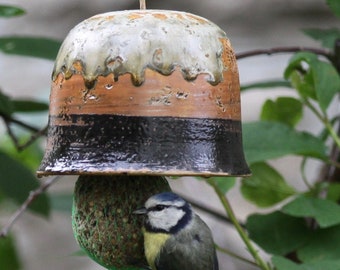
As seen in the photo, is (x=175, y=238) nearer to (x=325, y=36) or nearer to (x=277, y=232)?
(x=277, y=232)

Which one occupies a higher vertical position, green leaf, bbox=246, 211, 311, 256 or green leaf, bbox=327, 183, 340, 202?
green leaf, bbox=327, 183, 340, 202

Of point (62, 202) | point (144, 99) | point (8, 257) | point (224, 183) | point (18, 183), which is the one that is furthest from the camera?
point (8, 257)

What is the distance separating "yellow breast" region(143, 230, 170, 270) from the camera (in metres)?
1.91

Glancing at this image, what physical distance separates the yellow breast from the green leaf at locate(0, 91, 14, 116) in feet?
3.02

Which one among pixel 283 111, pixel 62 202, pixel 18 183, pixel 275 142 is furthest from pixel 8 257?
pixel 275 142

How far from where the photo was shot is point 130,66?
1.74m

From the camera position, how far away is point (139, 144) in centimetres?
174

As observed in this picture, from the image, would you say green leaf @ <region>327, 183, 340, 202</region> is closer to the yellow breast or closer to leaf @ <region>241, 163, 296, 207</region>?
leaf @ <region>241, 163, 296, 207</region>

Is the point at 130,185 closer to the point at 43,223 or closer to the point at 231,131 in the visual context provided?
the point at 231,131

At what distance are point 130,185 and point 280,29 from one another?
352 cm

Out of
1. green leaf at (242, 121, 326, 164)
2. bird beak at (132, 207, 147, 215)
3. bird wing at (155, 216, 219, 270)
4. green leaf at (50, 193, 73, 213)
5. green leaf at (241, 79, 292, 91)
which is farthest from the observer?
green leaf at (50, 193, 73, 213)

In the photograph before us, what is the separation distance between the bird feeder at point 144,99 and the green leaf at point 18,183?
3.16ft

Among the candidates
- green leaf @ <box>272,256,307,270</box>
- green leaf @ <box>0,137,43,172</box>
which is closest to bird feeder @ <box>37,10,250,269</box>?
green leaf @ <box>272,256,307,270</box>

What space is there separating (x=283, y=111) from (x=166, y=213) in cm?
82
